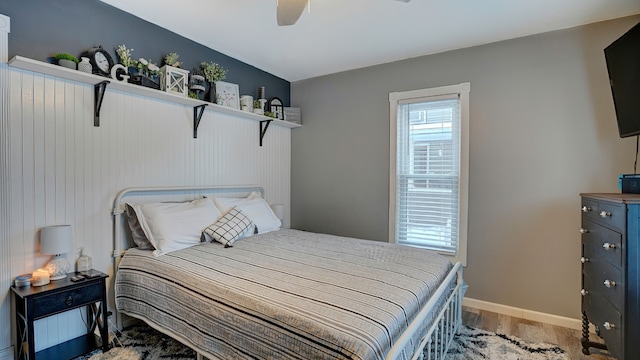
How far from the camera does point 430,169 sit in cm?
314

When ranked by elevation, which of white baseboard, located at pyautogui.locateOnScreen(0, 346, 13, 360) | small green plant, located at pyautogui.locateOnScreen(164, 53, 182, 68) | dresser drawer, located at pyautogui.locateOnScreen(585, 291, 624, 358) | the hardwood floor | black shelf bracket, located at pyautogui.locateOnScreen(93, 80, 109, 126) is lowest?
the hardwood floor

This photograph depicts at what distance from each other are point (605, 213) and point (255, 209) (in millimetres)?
2628

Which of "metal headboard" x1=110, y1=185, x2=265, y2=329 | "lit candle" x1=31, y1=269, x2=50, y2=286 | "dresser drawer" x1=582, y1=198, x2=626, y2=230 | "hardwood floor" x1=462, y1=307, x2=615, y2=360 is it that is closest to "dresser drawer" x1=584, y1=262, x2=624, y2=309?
"dresser drawer" x1=582, y1=198, x2=626, y2=230

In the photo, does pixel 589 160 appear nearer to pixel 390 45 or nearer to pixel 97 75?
pixel 390 45

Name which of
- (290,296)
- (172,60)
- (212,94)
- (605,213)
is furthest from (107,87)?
(605,213)

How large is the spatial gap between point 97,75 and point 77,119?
343mm

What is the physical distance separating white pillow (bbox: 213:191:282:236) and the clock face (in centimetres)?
132

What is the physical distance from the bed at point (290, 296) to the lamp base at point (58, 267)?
32cm

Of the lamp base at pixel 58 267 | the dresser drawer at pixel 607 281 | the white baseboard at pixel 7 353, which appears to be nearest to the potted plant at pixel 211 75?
the lamp base at pixel 58 267

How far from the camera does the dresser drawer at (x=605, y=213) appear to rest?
Result: 158 centimetres

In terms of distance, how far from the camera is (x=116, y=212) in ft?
7.61

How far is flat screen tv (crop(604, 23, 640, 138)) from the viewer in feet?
6.07

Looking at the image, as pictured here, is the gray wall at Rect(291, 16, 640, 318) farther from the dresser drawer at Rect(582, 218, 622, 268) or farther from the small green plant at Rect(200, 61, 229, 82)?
the small green plant at Rect(200, 61, 229, 82)

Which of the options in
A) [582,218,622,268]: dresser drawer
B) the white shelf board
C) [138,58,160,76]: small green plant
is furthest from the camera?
[138,58,160,76]: small green plant
